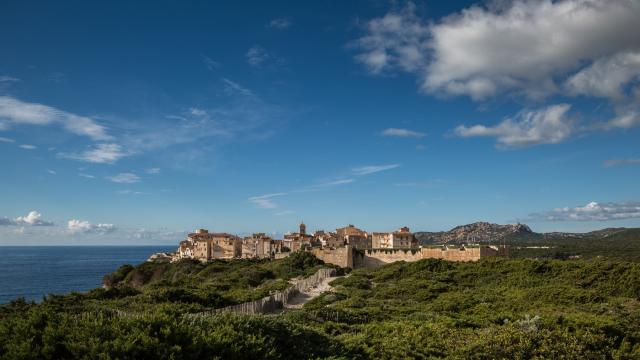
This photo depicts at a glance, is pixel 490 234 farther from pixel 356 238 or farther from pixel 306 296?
pixel 306 296

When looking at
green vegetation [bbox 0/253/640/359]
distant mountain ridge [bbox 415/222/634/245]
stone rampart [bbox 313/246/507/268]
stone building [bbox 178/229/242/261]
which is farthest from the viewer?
distant mountain ridge [bbox 415/222/634/245]

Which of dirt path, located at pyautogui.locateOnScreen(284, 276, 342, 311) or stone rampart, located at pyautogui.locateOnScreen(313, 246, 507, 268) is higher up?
stone rampart, located at pyautogui.locateOnScreen(313, 246, 507, 268)

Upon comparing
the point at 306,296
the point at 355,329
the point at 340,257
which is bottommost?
the point at 306,296

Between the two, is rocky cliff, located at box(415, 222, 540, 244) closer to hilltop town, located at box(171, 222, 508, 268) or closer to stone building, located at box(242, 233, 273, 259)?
hilltop town, located at box(171, 222, 508, 268)

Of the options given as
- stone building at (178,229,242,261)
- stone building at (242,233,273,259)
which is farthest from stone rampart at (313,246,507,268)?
stone building at (178,229,242,261)

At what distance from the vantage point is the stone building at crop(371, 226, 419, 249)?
73312mm

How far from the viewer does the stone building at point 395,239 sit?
73312mm

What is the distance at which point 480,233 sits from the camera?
166m

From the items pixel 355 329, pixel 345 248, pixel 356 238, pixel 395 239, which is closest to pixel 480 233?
pixel 356 238

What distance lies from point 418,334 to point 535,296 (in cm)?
1503

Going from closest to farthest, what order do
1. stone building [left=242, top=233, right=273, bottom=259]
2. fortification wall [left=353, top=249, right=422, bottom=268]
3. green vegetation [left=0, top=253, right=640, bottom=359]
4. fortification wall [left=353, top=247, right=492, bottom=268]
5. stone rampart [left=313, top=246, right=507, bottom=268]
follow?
green vegetation [left=0, top=253, right=640, bottom=359]
fortification wall [left=353, top=247, right=492, bottom=268]
stone rampart [left=313, top=246, right=507, bottom=268]
fortification wall [left=353, top=249, right=422, bottom=268]
stone building [left=242, top=233, right=273, bottom=259]

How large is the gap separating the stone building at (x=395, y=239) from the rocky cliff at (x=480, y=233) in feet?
254

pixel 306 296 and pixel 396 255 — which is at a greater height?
pixel 396 255

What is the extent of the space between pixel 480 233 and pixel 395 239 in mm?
103878
